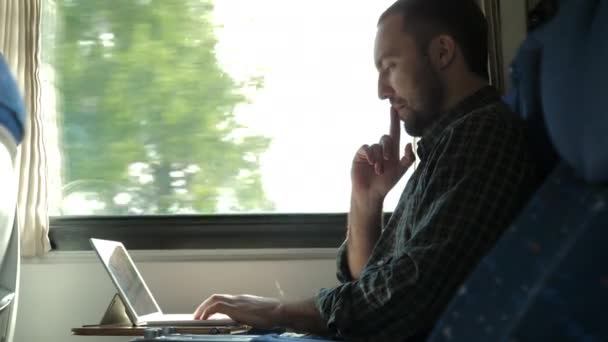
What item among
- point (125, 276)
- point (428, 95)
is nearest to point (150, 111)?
point (125, 276)

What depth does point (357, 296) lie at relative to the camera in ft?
4.37

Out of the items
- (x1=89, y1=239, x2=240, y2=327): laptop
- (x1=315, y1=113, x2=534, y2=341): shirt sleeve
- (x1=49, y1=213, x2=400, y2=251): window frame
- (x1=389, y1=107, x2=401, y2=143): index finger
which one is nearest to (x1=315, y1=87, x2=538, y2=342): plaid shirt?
(x1=315, y1=113, x2=534, y2=341): shirt sleeve

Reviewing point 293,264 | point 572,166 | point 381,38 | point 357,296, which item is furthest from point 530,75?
point 293,264

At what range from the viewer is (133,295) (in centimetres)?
188

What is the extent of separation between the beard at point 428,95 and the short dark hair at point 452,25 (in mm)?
48

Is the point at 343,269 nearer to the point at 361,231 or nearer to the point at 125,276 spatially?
the point at 361,231

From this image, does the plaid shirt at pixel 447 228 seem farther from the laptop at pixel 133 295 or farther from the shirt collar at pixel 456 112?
the laptop at pixel 133 295

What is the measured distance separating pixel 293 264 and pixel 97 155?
2.17 feet

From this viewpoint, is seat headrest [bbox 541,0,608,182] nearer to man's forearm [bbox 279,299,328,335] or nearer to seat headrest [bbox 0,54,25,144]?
man's forearm [bbox 279,299,328,335]

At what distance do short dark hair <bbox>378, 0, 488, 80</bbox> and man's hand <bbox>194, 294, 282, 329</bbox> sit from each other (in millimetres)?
590

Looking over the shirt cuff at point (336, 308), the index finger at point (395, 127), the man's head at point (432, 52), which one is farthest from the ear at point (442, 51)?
the shirt cuff at point (336, 308)

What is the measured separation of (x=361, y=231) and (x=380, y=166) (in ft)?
0.51

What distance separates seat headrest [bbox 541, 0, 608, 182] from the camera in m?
0.87

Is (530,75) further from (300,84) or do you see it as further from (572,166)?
(300,84)
